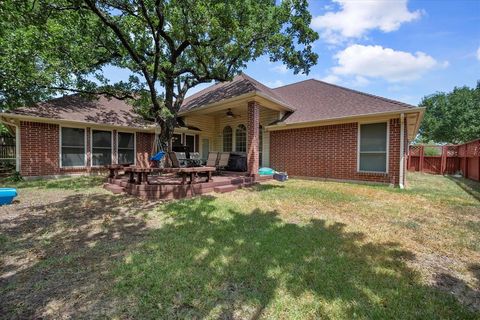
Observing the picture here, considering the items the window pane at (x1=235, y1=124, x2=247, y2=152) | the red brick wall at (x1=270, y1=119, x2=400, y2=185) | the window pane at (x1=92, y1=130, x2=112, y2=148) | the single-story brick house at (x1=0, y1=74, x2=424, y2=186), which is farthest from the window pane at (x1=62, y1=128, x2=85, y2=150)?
the red brick wall at (x1=270, y1=119, x2=400, y2=185)

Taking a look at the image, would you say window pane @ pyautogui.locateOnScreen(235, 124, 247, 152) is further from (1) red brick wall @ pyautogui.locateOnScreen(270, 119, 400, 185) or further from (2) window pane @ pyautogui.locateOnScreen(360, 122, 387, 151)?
(2) window pane @ pyautogui.locateOnScreen(360, 122, 387, 151)

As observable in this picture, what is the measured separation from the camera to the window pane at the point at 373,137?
8.89 meters

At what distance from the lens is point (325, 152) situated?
10.3 m

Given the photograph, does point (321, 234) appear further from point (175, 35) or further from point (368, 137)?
point (175, 35)

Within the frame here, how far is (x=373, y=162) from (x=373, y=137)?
3.13 ft

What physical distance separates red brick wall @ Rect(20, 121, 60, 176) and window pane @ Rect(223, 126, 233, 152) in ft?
Answer: 26.6

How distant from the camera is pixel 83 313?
2139mm

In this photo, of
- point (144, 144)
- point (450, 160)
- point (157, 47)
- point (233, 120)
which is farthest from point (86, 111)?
point (450, 160)

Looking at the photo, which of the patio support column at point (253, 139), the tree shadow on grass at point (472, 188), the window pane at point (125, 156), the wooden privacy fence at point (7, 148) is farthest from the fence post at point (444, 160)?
the wooden privacy fence at point (7, 148)

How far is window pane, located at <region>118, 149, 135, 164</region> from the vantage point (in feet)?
40.5

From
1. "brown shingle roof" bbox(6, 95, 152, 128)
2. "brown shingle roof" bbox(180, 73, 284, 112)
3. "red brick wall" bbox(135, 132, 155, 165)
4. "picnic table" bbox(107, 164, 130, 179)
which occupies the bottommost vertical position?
"picnic table" bbox(107, 164, 130, 179)

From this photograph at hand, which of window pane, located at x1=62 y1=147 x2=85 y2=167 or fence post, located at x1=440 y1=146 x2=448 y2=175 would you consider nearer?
window pane, located at x1=62 y1=147 x2=85 y2=167

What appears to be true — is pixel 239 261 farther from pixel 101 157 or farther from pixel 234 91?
pixel 101 157

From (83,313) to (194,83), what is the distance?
29.7ft
